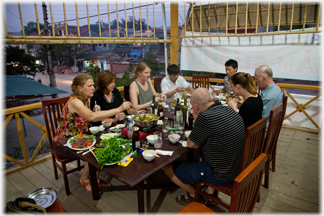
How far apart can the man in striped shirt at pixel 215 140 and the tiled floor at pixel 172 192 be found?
0.58 metres

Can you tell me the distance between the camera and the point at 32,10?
2.83 metres

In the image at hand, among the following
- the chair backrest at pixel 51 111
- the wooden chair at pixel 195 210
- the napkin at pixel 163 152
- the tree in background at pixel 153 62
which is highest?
the tree in background at pixel 153 62

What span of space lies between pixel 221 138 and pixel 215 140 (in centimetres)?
5

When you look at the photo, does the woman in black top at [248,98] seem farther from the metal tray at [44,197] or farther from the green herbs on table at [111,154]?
the metal tray at [44,197]

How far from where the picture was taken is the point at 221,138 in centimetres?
159

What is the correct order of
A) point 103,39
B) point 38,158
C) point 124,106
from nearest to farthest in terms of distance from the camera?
1. point 124,106
2. point 38,158
3. point 103,39

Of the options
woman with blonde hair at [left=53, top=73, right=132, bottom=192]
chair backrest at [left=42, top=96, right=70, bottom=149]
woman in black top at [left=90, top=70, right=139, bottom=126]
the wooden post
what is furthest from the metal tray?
the wooden post

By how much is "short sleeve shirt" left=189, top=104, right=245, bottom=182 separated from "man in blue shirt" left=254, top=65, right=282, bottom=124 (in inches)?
39.2

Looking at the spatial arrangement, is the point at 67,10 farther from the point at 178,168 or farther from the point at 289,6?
the point at 289,6

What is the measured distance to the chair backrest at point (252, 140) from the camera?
1551 millimetres

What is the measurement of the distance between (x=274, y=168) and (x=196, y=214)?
5.98 ft

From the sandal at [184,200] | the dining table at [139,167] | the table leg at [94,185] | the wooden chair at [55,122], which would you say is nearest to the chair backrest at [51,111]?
the wooden chair at [55,122]

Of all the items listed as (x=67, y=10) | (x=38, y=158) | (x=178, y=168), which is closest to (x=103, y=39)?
(x=67, y=10)

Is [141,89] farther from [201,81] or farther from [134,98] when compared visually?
[201,81]
